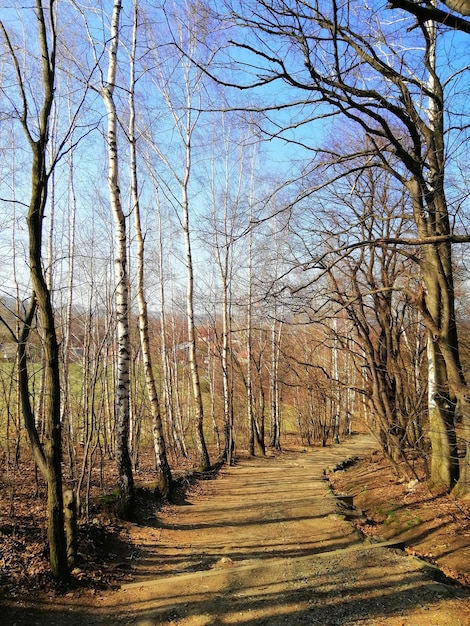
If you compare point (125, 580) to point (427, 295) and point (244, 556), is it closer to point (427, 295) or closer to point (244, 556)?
Result: point (244, 556)

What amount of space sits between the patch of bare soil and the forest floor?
0.02 metres

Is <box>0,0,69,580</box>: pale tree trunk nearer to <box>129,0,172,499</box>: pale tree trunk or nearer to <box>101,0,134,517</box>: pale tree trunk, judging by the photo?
<box>101,0,134,517</box>: pale tree trunk

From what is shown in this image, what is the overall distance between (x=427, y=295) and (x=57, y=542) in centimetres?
577

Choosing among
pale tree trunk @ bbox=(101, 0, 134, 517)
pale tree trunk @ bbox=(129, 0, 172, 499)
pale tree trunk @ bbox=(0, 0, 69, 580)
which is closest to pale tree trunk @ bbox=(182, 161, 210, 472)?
pale tree trunk @ bbox=(129, 0, 172, 499)

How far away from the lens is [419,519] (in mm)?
5949

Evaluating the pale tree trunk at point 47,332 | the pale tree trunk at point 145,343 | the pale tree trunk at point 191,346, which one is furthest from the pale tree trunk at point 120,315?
the pale tree trunk at point 191,346

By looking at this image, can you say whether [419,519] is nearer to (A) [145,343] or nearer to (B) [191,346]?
(A) [145,343]

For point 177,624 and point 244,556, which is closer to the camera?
point 177,624

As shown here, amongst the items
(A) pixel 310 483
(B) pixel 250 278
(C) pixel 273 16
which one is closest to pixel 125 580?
(C) pixel 273 16

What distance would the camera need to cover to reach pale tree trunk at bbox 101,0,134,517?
19.9ft

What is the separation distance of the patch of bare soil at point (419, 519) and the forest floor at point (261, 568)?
0.07 feet

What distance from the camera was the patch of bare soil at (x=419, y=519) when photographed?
4.76m

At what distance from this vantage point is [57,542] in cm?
362

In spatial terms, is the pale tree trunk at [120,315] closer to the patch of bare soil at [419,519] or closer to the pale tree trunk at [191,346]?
the patch of bare soil at [419,519]
